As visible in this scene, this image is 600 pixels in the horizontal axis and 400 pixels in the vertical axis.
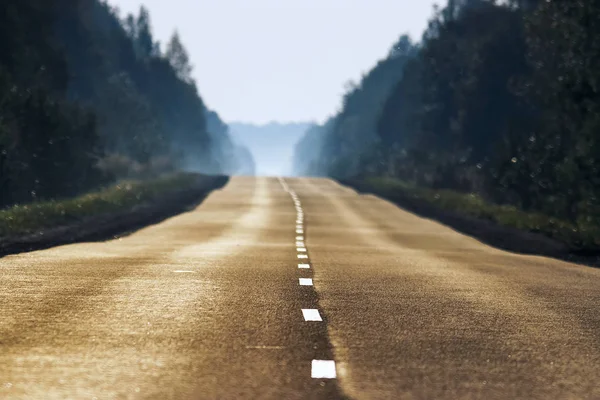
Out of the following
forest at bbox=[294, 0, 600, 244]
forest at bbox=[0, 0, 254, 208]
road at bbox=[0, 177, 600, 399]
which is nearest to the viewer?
road at bbox=[0, 177, 600, 399]

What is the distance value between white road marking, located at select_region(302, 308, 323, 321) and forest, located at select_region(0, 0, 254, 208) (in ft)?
70.7

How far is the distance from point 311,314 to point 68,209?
2060 centimetres

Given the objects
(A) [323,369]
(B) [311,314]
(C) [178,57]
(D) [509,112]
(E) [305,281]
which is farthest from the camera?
(C) [178,57]

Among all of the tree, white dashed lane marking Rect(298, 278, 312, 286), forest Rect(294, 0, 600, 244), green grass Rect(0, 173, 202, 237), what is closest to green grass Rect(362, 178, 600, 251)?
forest Rect(294, 0, 600, 244)

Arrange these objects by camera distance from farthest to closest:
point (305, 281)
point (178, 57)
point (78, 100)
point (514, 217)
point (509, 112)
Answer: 1. point (178, 57)
2. point (509, 112)
3. point (78, 100)
4. point (514, 217)
5. point (305, 281)

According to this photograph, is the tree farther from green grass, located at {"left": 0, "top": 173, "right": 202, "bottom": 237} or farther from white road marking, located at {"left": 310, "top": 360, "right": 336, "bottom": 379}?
white road marking, located at {"left": 310, "top": 360, "right": 336, "bottom": 379}

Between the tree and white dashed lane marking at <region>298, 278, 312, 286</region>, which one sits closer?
white dashed lane marking at <region>298, 278, 312, 286</region>

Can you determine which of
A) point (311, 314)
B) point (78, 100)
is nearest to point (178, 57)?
point (78, 100)

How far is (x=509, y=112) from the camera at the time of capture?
56.8 m

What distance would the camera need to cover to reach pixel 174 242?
2136 cm

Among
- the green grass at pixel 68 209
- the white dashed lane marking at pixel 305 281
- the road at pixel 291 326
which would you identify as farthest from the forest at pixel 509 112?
the white dashed lane marking at pixel 305 281

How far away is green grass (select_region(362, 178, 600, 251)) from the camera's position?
80.2ft

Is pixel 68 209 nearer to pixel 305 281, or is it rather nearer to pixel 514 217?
pixel 514 217

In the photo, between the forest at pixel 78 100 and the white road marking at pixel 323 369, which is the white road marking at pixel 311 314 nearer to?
the white road marking at pixel 323 369
